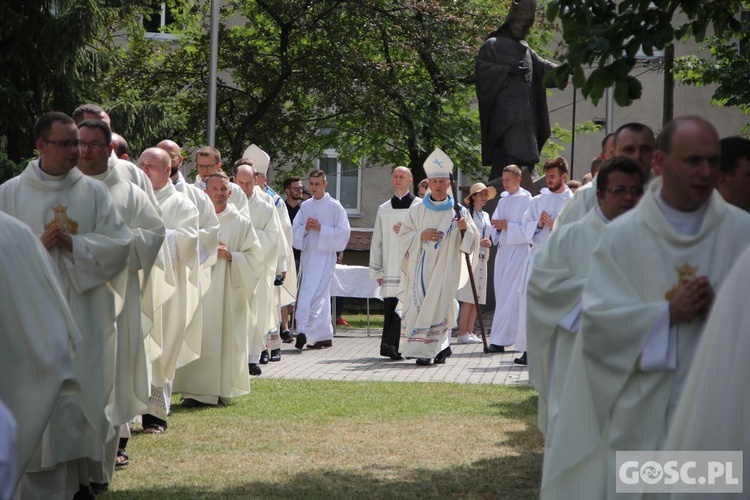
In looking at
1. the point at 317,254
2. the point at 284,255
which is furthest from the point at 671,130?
the point at 317,254

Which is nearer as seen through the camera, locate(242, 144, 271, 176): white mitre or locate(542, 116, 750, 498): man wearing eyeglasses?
locate(542, 116, 750, 498): man wearing eyeglasses

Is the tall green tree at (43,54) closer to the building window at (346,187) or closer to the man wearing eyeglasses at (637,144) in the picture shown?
the man wearing eyeglasses at (637,144)

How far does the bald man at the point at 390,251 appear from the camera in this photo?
51.3ft

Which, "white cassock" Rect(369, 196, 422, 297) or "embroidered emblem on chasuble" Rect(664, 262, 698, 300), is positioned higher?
"embroidered emblem on chasuble" Rect(664, 262, 698, 300)

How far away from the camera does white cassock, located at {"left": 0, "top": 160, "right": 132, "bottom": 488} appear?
6984 mm

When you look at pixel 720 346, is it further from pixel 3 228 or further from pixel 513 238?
pixel 513 238

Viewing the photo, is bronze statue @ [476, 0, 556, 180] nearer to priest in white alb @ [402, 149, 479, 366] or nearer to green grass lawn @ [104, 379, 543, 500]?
priest in white alb @ [402, 149, 479, 366]

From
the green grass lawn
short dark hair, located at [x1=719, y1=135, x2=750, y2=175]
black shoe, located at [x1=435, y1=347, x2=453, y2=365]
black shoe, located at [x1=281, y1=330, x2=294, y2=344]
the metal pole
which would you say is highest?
the metal pole

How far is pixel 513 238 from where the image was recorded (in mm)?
16328

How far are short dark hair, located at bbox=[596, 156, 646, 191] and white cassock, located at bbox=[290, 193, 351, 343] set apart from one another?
11371 millimetres

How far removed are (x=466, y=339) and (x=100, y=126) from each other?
10.7 m

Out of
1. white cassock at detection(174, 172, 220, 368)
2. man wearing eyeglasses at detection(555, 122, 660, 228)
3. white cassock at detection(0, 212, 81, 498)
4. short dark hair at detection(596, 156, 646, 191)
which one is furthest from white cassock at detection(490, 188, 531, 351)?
white cassock at detection(0, 212, 81, 498)

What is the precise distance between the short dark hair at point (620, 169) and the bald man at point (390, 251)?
988cm

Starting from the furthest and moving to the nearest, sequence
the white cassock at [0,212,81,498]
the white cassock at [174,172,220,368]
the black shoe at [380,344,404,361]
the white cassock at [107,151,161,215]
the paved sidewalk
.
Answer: the black shoe at [380,344,404,361] < the paved sidewalk < the white cassock at [174,172,220,368] < the white cassock at [107,151,161,215] < the white cassock at [0,212,81,498]
